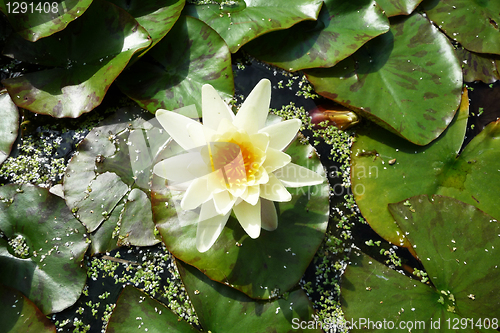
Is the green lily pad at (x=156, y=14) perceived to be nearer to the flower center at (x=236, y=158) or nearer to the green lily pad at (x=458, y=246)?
the flower center at (x=236, y=158)

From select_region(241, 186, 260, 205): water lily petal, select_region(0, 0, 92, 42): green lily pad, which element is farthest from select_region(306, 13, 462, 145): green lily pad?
select_region(0, 0, 92, 42): green lily pad

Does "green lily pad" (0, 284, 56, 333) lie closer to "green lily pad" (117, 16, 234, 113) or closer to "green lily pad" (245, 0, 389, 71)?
"green lily pad" (117, 16, 234, 113)

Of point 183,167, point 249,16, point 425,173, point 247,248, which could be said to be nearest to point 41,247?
point 183,167

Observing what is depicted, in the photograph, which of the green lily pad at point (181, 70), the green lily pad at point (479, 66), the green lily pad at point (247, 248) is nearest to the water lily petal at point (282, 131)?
the green lily pad at point (247, 248)

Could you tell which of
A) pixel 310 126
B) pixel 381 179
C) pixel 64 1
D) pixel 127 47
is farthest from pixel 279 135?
pixel 64 1

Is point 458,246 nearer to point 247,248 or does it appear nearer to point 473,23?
point 247,248

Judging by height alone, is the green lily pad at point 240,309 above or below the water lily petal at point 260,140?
below

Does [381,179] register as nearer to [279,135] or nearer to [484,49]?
[279,135]
